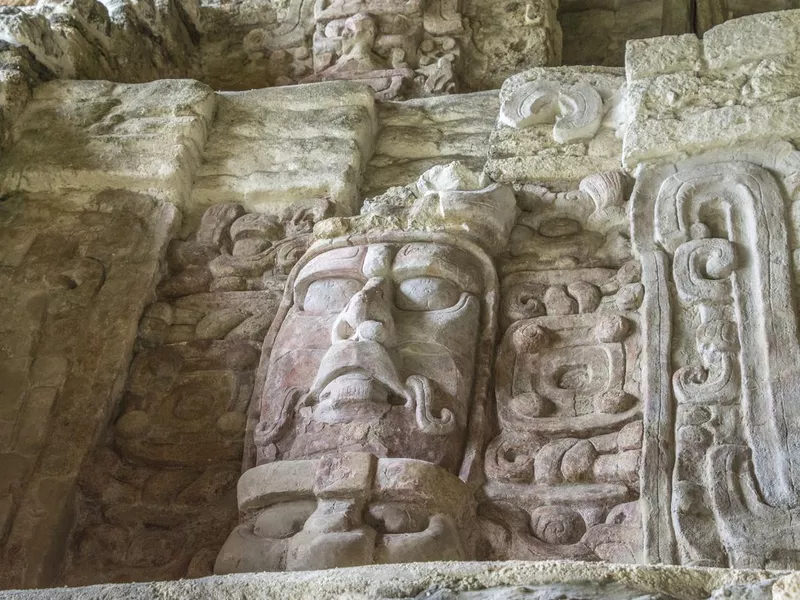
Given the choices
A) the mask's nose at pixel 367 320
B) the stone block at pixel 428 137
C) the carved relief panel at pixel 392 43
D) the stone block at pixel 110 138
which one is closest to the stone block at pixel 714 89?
the stone block at pixel 428 137

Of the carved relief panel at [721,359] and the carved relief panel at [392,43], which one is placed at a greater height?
the carved relief panel at [392,43]

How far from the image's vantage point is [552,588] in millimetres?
2301

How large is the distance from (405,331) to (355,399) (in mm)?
366

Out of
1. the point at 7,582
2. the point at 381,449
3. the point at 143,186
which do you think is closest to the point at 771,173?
the point at 381,449

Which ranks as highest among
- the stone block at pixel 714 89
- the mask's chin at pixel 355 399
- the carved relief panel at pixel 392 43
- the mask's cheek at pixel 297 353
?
the carved relief panel at pixel 392 43

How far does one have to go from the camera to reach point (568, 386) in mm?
3598

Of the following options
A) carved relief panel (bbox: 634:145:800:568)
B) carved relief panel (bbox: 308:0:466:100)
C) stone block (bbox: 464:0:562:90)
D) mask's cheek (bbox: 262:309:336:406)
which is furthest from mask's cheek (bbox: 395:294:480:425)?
stone block (bbox: 464:0:562:90)

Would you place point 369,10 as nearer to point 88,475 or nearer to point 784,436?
point 88,475

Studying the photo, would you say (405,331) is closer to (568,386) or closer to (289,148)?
(568,386)

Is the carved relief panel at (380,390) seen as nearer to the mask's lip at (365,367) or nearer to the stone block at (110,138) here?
the mask's lip at (365,367)

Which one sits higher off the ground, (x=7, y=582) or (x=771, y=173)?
(x=771, y=173)

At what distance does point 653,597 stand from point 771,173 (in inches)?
82.0

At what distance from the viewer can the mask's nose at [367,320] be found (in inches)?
137

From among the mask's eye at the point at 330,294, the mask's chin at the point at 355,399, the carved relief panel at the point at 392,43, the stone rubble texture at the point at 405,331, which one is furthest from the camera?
the carved relief panel at the point at 392,43
